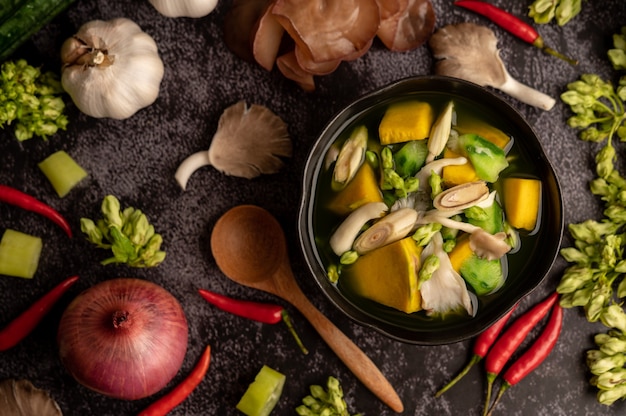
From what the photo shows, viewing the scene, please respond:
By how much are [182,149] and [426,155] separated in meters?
0.78

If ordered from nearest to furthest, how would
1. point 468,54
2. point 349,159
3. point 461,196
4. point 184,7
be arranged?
point 461,196
point 349,159
point 184,7
point 468,54

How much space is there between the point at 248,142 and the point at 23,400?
42.1 inches

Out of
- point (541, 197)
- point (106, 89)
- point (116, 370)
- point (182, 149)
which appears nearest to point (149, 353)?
point (116, 370)

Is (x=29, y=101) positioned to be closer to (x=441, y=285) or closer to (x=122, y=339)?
(x=122, y=339)

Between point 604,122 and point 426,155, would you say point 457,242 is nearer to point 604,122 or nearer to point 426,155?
point 426,155

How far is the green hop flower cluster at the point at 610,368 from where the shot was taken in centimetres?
236

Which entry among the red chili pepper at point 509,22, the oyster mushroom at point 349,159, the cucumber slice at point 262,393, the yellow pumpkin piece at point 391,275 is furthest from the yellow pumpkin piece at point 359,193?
the red chili pepper at point 509,22

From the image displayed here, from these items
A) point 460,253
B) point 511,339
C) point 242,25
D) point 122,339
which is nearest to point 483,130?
point 460,253

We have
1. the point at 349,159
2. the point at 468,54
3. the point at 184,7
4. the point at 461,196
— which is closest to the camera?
the point at 461,196

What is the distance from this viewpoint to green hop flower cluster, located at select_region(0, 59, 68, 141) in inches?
85.2

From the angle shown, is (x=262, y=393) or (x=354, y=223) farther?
(x=262, y=393)

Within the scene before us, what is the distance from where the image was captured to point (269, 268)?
2307mm

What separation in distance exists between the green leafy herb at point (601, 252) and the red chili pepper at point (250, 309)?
921 millimetres

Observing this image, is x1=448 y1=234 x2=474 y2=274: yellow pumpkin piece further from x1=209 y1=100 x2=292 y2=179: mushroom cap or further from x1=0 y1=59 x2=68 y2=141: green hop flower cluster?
x1=0 y1=59 x2=68 y2=141: green hop flower cluster
